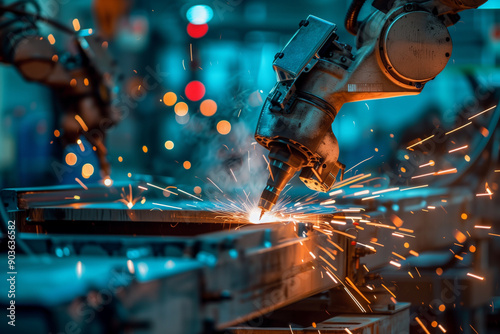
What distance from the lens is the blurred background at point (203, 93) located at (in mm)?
5273

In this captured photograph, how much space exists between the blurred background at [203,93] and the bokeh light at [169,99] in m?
0.02

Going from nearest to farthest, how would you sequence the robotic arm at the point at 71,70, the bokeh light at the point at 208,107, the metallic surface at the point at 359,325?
the metallic surface at the point at 359,325
the robotic arm at the point at 71,70
the bokeh light at the point at 208,107

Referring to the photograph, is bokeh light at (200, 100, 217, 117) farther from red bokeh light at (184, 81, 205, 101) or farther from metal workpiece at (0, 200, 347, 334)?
metal workpiece at (0, 200, 347, 334)

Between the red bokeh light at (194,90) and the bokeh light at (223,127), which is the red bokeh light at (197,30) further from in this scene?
the bokeh light at (223,127)

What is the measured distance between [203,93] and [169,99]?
0.57 meters

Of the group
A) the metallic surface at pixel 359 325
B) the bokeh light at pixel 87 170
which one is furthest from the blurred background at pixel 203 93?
the metallic surface at pixel 359 325

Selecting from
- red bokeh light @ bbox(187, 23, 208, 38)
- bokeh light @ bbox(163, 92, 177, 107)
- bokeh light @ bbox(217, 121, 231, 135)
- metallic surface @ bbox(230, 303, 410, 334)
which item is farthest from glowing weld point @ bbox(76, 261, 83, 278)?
red bokeh light @ bbox(187, 23, 208, 38)

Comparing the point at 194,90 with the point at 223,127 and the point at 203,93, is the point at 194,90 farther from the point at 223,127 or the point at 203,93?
the point at 223,127

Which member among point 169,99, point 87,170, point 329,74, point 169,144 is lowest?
point 329,74

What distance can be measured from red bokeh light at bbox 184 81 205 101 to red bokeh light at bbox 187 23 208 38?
1.95 ft

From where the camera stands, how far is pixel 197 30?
770 cm

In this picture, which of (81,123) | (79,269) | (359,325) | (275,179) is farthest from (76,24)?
(79,269)

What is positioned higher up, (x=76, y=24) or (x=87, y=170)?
(x=76, y=24)

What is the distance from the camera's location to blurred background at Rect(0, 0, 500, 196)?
527cm
